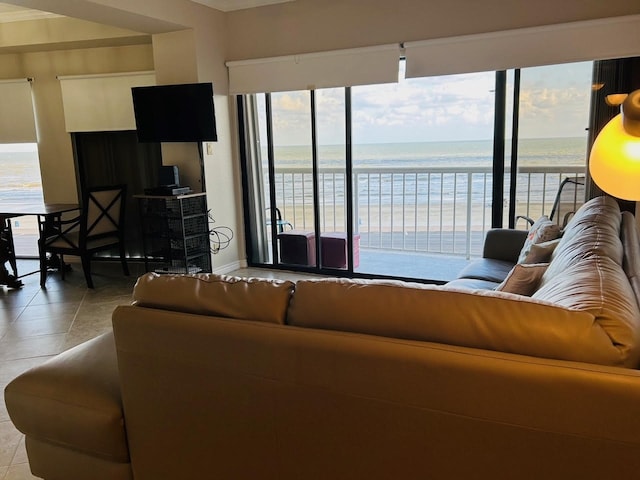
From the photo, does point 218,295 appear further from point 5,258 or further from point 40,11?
point 40,11

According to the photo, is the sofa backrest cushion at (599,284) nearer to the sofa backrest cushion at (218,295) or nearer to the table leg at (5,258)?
the sofa backrest cushion at (218,295)

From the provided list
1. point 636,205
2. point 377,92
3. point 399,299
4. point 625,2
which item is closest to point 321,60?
point 377,92

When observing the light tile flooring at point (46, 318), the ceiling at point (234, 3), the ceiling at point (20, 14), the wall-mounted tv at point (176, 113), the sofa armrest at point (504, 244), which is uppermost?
the ceiling at point (20, 14)

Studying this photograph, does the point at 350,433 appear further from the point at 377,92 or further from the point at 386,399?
the point at 377,92

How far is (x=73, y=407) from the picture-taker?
1674 mm

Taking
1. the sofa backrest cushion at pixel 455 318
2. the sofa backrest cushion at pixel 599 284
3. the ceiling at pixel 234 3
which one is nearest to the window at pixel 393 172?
the ceiling at pixel 234 3

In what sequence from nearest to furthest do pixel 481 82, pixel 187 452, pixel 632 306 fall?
pixel 632 306 < pixel 187 452 < pixel 481 82

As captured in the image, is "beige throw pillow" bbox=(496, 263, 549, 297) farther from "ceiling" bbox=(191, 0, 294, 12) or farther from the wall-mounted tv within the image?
"ceiling" bbox=(191, 0, 294, 12)

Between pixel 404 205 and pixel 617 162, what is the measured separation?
434 cm

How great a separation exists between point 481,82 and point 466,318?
343 cm

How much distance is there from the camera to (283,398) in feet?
4.42

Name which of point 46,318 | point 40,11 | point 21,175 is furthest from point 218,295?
point 21,175

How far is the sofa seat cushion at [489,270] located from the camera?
2938mm

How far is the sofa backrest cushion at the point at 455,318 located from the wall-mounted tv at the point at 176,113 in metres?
3.27
